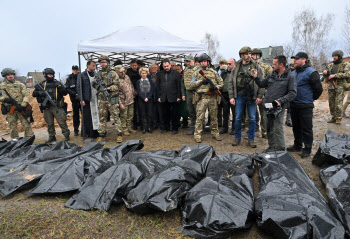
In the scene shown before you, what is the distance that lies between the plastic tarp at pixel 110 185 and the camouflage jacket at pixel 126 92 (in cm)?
315

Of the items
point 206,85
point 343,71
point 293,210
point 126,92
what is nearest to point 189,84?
point 206,85

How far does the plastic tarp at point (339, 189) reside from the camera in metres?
2.05

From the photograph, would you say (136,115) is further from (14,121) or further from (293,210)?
(293,210)

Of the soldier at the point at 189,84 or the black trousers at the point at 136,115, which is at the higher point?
the soldier at the point at 189,84

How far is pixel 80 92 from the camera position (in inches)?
216

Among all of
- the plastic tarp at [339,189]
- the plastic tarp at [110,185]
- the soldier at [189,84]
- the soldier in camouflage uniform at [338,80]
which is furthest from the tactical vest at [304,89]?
the soldier in camouflage uniform at [338,80]

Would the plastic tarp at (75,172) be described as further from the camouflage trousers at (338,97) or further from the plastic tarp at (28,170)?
the camouflage trousers at (338,97)

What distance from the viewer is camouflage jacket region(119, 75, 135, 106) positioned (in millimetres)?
5983

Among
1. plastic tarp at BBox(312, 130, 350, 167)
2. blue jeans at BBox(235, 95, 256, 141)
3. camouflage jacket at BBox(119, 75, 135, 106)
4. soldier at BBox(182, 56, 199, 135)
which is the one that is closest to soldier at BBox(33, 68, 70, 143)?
camouflage jacket at BBox(119, 75, 135, 106)

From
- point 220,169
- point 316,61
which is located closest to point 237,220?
point 220,169

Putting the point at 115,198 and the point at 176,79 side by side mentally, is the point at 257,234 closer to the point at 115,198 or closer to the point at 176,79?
the point at 115,198

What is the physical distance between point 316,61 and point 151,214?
28952mm

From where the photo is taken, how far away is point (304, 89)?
386 cm

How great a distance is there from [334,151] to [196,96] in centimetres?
292
